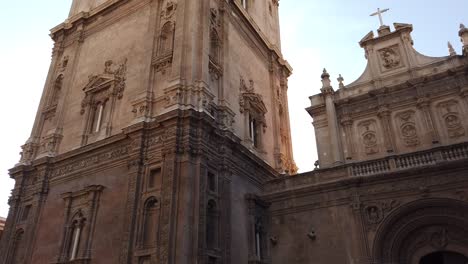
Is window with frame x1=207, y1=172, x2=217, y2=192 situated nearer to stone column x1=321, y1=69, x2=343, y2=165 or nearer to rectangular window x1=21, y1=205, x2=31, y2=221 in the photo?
stone column x1=321, y1=69, x2=343, y2=165

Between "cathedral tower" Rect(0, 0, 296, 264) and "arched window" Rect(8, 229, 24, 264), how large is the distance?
0.04m

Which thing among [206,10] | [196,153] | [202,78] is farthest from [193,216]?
[206,10]

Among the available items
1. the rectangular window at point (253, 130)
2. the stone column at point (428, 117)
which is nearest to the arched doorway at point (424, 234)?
the stone column at point (428, 117)

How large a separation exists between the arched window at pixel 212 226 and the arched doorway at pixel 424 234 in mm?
6541

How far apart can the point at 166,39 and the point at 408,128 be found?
43.9 ft

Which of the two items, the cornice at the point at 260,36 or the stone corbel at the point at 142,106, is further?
the cornice at the point at 260,36

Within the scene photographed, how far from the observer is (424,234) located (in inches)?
637

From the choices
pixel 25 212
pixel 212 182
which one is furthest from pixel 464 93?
pixel 25 212

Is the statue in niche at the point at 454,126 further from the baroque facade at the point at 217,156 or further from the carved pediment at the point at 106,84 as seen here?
the carved pediment at the point at 106,84

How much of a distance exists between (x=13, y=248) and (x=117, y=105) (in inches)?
330

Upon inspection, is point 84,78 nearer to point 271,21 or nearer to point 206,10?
point 206,10

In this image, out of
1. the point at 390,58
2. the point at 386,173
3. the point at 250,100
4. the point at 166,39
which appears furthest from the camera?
the point at 390,58

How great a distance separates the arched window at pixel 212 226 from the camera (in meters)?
15.1

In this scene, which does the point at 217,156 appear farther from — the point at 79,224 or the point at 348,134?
the point at 348,134
